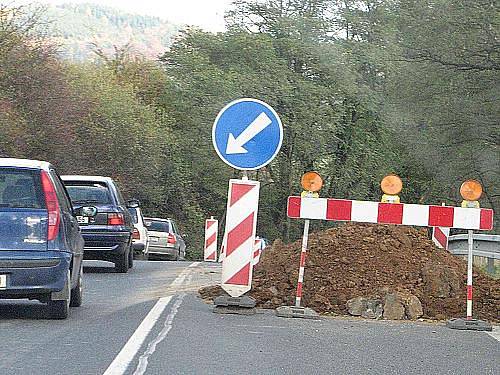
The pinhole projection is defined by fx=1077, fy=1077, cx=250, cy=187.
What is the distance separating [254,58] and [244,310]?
37.4m

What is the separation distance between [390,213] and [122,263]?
8.23 metres

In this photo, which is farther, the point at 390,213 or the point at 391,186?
the point at 391,186

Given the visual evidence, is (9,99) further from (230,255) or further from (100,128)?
(230,255)

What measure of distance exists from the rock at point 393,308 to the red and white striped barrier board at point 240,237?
1.62 m

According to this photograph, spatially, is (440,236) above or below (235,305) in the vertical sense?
above

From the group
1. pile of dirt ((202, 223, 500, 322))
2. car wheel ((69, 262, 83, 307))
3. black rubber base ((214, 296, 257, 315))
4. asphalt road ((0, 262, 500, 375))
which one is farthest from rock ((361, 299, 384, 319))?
car wheel ((69, 262, 83, 307))

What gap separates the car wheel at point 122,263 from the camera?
755 inches

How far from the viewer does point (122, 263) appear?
19234 mm

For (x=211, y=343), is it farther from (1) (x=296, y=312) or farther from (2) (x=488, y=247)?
(2) (x=488, y=247)

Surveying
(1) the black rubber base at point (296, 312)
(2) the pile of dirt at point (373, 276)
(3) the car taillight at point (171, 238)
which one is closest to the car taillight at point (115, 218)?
(2) the pile of dirt at point (373, 276)

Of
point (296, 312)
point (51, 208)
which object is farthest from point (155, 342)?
point (296, 312)

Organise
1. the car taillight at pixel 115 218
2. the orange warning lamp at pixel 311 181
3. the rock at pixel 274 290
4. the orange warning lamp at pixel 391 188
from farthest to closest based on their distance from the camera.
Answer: the car taillight at pixel 115 218 < the rock at pixel 274 290 < the orange warning lamp at pixel 391 188 < the orange warning lamp at pixel 311 181

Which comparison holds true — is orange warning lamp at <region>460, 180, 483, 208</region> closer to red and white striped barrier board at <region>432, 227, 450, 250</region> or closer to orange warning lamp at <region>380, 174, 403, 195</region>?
orange warning lamp at <region>380, 174, 403, 195</region>

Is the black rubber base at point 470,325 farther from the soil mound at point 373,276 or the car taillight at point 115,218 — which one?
the car taillight at point 115,218
